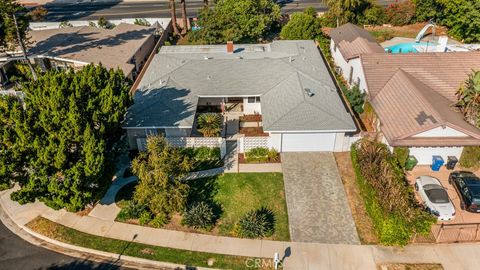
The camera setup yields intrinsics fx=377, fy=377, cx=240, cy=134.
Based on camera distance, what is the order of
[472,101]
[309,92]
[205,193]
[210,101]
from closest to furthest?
[205,193] < [472,101] < [309,92] < [210,101]

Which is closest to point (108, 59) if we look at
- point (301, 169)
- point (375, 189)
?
point (301, 169)

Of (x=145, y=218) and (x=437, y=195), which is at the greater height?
(x=437, y=195)

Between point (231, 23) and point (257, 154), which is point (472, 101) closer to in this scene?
point (257, 154)

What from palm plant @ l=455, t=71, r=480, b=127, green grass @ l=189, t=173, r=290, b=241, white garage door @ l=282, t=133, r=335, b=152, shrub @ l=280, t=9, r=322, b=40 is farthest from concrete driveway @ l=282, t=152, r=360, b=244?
shrub @ l=280, t=9, r=322, b=40

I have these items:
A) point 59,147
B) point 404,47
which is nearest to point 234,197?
point 59,147

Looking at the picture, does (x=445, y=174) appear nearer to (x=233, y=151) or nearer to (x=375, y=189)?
(x=375, y=189)

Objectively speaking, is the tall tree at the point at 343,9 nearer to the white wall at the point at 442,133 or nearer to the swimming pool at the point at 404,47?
the swimming pool at the point at 404,47

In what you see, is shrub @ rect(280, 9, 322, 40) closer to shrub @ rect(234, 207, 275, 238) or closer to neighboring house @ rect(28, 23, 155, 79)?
neighboring house @ rect(28, 23, 155, 79)
